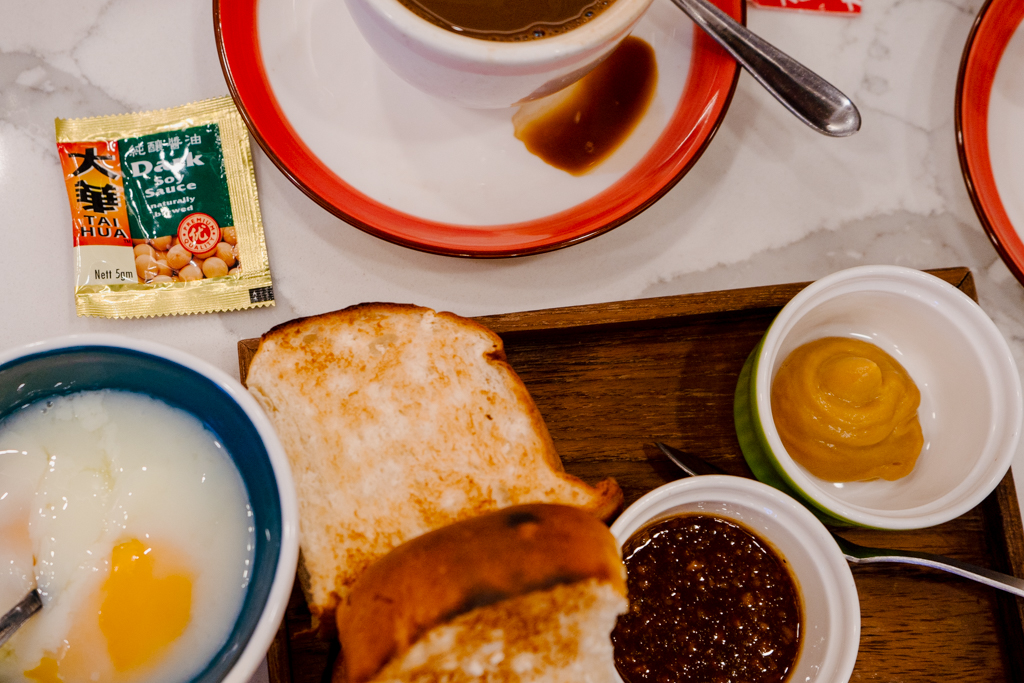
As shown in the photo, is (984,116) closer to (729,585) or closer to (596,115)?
(596,115)

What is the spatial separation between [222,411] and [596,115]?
705 mm

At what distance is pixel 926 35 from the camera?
48.5 inches

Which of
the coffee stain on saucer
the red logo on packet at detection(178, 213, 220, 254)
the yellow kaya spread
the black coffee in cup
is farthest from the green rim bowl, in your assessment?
the red logo on packet at detection(178, 213, 220, 254)

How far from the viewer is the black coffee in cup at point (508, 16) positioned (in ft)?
2.80

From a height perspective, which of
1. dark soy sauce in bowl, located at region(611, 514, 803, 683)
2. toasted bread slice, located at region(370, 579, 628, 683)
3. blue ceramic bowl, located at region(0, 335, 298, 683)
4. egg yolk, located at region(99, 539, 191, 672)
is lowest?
dark soy sauce in bowl, located at region(611, 514, 803, 683)

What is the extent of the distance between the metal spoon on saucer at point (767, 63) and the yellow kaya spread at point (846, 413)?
348 millimetres

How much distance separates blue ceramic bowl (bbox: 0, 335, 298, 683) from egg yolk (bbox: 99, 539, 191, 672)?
0.26ft

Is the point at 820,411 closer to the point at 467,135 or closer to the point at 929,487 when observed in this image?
the point at 929,487

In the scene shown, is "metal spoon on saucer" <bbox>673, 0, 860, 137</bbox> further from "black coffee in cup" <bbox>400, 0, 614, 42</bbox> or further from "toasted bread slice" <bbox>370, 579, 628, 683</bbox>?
"toasted bread slice" <bbox>370, 579, 628, 683</bbox>

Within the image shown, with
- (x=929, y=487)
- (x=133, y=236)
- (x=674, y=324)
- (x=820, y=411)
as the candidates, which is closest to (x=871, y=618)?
(x=929, y=487)

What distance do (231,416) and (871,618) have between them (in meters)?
0.99

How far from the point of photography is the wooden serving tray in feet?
3.45

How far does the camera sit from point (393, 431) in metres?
0.98

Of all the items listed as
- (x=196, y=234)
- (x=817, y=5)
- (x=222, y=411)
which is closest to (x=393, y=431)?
(x=222, y=411)
